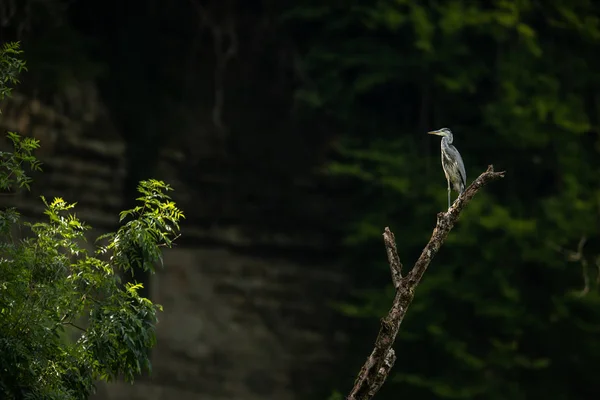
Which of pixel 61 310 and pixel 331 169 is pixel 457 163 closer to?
pixel 61 310

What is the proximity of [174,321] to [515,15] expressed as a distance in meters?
6.03

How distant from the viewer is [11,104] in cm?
1465

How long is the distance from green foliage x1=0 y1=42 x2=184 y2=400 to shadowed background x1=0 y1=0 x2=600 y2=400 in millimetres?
6666

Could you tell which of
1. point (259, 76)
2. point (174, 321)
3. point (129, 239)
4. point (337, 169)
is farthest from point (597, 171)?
point (129, 239)

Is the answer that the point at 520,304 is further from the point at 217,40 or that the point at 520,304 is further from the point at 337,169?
the point at 217,40

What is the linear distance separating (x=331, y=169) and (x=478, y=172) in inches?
78.0

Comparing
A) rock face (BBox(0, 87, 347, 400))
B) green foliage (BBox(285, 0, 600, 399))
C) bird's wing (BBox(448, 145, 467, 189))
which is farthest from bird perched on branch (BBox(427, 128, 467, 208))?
rock face (BBox(0, 87, 347, 400))

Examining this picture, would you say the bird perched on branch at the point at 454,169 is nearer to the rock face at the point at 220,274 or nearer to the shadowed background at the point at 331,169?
the shadowed background at the point at 331,169

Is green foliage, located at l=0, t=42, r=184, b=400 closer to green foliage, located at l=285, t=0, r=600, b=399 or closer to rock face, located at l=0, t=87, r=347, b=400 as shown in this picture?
rock face, located at l=0, t=87, r=347, b=400

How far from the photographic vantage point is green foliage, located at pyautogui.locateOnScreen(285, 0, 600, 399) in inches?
598

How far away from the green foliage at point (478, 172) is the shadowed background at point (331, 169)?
0.12 ft

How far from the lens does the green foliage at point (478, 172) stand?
1519cm

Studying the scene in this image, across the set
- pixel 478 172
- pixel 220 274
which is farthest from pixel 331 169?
pixel 220 274

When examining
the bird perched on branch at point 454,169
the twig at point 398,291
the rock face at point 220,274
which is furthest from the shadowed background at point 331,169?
the twig at point 398,291
